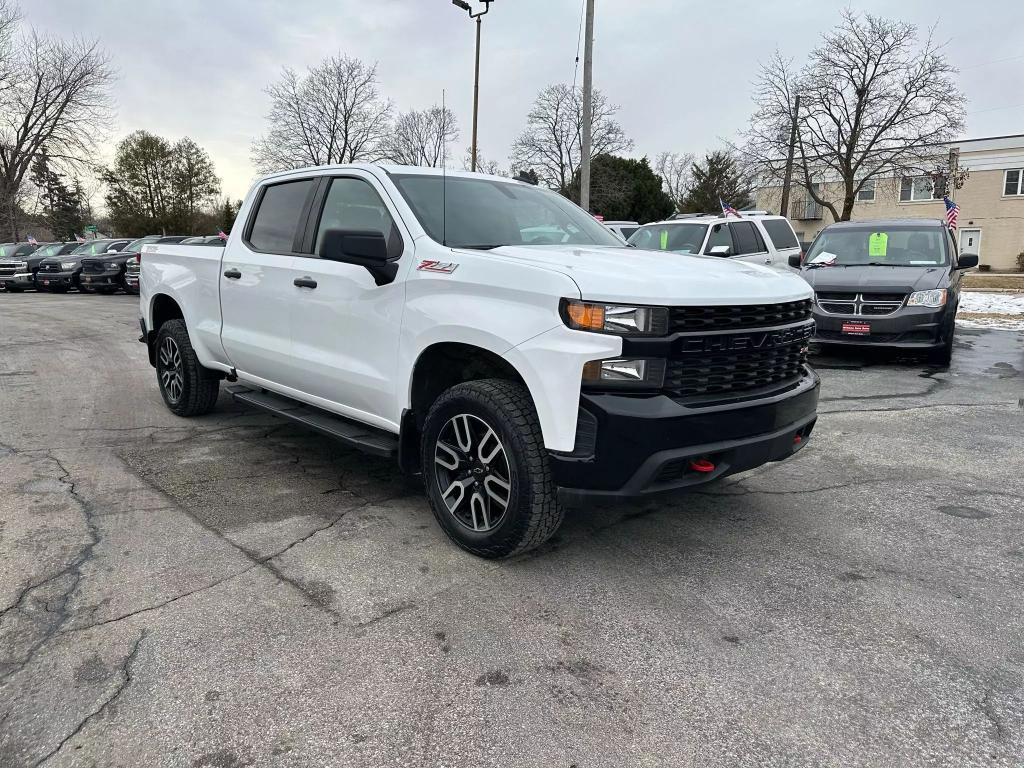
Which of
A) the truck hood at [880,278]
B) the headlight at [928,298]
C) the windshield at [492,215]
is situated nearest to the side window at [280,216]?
the windshield at [492,215]

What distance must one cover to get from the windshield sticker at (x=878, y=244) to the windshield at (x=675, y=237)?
2432 mm

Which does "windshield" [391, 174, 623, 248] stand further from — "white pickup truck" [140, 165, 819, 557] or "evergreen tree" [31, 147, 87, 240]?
"evergreen tree" [31, 147, 87, 240]

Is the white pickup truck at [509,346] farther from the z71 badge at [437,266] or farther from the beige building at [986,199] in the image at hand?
the beige building at [986,199]

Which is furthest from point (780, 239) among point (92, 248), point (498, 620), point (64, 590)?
point (92, 248)

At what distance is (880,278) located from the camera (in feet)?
29.1

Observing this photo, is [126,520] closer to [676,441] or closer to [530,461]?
[530,461]

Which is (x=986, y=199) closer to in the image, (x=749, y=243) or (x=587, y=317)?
(x=749, y=243)

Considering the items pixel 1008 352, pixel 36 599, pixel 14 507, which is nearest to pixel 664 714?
pixel 36 599

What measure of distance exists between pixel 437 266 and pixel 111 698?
222cm

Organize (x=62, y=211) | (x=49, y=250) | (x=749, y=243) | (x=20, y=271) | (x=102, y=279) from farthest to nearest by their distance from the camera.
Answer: (x=62, y=211)
(x=49, y=250)
(x=20, y=271)
(x=102, y=279)
(x=749, y=243)

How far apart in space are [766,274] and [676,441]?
1.18 metres

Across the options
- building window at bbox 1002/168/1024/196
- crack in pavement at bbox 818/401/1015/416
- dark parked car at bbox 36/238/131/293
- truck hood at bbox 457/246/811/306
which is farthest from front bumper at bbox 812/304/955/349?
building window at bbox 1002/168/1024/196

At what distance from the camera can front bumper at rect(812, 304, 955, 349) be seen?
8469mm

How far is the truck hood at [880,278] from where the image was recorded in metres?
8.62
